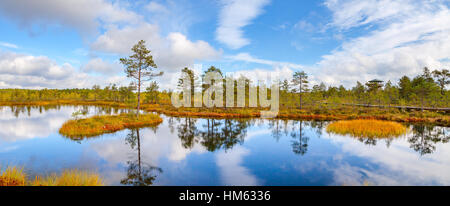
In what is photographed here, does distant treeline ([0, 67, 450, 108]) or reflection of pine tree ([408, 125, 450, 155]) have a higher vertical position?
distant treeline ([0, 67, 450, 108])

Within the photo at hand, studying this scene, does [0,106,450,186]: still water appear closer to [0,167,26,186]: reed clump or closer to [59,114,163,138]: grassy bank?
[59,114,163,138]: grassy bank

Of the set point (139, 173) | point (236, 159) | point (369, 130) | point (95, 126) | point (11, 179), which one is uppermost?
point (95, 126)

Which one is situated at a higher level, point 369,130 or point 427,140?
point 369,130

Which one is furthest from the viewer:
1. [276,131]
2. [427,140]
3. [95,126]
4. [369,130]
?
[276,131]

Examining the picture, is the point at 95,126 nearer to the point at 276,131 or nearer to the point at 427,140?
the point at 276,131

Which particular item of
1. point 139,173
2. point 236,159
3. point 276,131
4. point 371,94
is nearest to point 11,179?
point 139,173

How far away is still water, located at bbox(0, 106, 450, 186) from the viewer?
11789 mm

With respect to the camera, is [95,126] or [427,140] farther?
[95,126]

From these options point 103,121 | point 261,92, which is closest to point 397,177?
point 103,121

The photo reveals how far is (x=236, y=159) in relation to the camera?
15.7 m

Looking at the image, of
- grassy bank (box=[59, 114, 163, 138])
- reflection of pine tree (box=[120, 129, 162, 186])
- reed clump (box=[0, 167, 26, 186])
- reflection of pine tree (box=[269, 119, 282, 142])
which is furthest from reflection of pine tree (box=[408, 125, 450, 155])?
grassy bank (box=[59, 114, 163, 138])

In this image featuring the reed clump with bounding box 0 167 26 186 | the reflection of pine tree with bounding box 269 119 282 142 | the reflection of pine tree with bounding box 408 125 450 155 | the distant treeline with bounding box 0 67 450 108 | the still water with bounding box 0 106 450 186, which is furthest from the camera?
the distant treeline with bounding box 0 67 450 108
